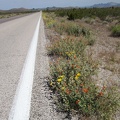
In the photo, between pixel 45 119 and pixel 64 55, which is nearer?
pixel 45 119

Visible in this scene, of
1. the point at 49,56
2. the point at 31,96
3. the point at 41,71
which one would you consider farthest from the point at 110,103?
the point at 49,56

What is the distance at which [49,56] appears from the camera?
296 inches

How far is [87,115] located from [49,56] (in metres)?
4.46

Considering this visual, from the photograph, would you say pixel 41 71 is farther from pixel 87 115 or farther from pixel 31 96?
pixel 87 115

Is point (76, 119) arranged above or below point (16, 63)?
above

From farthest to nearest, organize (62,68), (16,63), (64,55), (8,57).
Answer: (8,57)
(64,55)
(16,63)
(62,68)

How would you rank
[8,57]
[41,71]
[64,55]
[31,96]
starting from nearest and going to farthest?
[31,96], [41,71], [64,55], [8,57]

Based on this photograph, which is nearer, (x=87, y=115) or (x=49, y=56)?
(x=87, y=115)

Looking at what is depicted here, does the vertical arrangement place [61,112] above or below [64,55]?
above

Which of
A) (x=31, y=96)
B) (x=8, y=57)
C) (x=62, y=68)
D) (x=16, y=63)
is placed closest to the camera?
(x=31, y=96)

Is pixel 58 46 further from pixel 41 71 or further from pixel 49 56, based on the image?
pixel 41 71

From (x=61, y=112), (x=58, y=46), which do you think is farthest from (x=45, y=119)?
(x=58, y=46)

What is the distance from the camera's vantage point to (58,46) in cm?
774

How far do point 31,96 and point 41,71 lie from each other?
1695 millimetres
